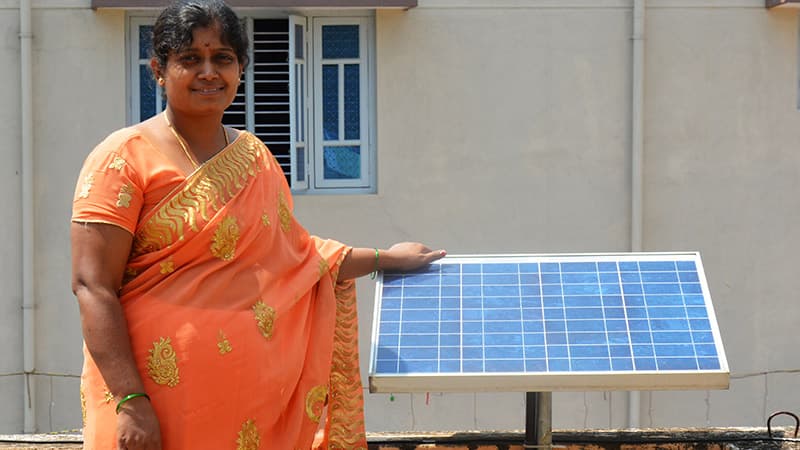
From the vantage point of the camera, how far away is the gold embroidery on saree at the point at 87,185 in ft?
9.34

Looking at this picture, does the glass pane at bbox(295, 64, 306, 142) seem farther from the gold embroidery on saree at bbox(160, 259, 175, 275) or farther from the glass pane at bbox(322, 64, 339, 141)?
the gold embroidery on saree at bbox(160, 259, 175, 275)

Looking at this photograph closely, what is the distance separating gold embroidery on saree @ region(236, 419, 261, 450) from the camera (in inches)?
121

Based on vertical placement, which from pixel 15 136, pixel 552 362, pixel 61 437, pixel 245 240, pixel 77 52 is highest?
pixel 77 52

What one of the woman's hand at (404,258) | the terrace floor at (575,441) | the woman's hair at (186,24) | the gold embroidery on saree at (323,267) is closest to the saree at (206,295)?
the gold embroidery on saree at (323,267)

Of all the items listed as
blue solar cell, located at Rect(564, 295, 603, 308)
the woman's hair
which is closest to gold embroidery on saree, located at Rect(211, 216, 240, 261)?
the woman's hair

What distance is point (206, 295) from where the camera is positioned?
300cm

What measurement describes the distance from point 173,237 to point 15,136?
222 inches

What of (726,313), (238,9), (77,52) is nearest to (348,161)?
(238,9)

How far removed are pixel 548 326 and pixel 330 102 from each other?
5.13 meters

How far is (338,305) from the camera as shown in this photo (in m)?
3.61

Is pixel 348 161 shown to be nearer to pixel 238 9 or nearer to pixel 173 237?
pixel 238 9

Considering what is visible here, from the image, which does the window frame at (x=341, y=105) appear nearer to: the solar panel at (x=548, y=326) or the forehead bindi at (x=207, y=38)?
the solar panel at (x=548, y=326)

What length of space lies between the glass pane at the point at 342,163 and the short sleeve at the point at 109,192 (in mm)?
5373

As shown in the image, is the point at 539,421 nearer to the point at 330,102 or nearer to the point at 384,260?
the point at 384,260
